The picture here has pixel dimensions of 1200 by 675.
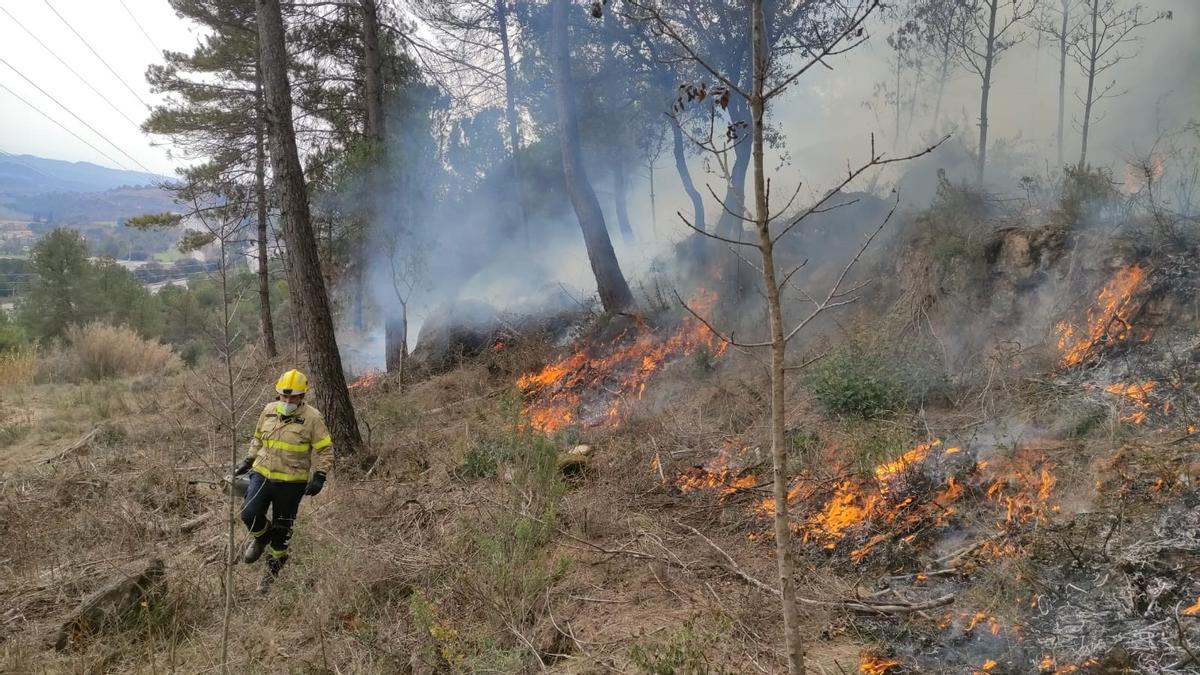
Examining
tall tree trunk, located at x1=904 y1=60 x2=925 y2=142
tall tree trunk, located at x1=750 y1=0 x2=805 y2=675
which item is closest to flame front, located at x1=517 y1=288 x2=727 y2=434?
tall tree trunk, located at x1=750 y1=0 x2=805 y2=675

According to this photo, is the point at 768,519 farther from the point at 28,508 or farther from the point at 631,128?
the point at 631,128

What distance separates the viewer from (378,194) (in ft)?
44.3

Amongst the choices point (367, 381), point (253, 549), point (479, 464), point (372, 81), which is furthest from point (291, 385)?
point (372, 81)

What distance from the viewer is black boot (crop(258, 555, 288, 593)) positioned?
16.5ft

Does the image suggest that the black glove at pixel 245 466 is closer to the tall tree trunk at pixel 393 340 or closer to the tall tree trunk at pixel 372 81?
the tall tree trunk at pixel 372 81

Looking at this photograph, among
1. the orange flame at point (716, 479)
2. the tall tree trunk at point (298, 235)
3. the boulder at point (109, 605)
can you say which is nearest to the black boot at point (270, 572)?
the boulder at point (109, 605)

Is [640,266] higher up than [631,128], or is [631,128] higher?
[631,128]

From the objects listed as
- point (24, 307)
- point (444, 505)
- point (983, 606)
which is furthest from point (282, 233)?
point (24, 307)

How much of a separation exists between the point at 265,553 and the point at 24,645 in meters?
1.70

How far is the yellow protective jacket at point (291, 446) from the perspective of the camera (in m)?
5.40

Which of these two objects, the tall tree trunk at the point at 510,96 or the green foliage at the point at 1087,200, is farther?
the tall tree trunk at the point at 510,96

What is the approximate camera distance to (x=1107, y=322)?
20.7 feet

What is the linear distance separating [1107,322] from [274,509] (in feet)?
27.4

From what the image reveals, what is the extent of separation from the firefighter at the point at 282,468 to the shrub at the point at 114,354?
1659cm
